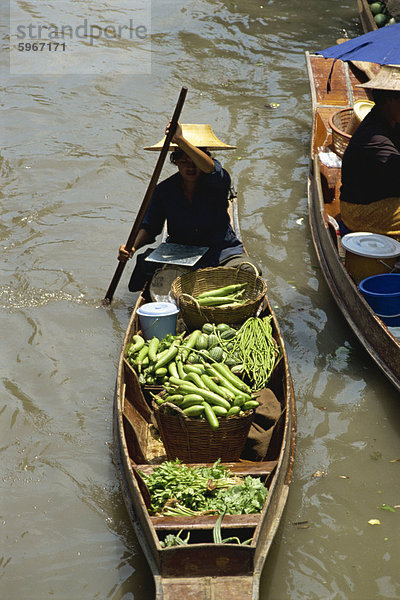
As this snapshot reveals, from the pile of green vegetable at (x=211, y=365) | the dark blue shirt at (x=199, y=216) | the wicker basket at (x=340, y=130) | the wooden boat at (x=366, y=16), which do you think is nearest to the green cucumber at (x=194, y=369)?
the pile of green vegetable at (x=211, y=365)

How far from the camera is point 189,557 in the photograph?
3119 millimetres

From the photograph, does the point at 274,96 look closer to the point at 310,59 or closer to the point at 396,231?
the point at 310,59

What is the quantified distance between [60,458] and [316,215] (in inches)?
152

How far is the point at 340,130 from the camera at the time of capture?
7.69 m

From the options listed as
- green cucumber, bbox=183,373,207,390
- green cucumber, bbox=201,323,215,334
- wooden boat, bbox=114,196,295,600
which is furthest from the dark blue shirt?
wooden boat, bbox=114,196,295,600

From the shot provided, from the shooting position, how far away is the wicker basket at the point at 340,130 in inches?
284

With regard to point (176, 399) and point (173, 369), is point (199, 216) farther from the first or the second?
point (176, 399)

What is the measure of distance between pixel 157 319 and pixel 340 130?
4.07m

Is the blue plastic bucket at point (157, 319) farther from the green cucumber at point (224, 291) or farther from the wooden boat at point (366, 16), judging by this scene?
the wooden boat at point (366, 16)

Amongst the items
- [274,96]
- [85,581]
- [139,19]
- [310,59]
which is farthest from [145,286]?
[139,19]

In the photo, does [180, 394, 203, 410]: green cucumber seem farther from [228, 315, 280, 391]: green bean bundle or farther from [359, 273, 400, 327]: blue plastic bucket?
[359, 273, 400, 327]: blue plastic bucket

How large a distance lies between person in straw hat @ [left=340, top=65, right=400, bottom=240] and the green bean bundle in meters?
1.68

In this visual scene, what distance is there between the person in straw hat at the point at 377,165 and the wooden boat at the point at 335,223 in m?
0.45

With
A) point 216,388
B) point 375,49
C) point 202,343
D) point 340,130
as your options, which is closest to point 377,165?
point 375,49
